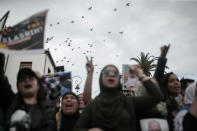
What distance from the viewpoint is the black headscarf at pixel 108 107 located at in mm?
2209

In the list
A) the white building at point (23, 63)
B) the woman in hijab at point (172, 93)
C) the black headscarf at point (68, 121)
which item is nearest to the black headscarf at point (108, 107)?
the black headscarf at point (68, 121)

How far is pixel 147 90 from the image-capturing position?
2.47 meters

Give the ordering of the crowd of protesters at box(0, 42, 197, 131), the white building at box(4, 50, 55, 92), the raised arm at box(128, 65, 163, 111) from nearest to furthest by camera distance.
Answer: the crowd of protesters at box(0, 42, 197, 131), the raised arm at box(128, 65, 163, 111), the white building at box(4, 50, 55, 92)

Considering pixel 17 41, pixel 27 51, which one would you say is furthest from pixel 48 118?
pixel 17 41

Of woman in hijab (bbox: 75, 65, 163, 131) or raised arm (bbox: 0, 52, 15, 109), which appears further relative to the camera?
raised arm (bbox: 0, 52, 15, 109)

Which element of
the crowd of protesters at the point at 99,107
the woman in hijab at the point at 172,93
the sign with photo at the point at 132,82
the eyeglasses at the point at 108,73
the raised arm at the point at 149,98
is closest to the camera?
the crowd of protesters at the point at 99,107

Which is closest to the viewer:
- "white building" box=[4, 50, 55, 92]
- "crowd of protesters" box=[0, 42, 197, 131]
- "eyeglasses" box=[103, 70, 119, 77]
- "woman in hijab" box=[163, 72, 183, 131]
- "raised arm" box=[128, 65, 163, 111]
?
"crowd of protesters" box=[0, 42, 197, 131]

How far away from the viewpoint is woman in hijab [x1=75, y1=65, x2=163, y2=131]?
7.23ft

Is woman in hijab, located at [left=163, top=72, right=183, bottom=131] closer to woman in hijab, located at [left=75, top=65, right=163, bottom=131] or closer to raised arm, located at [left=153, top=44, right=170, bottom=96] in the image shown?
raised arm, located at [left=153, top=44, right=170, bottom=96]

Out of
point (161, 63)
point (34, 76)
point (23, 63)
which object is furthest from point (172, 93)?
point (23, 63)

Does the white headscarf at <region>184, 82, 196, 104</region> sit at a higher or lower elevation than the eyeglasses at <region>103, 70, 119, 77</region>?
lower

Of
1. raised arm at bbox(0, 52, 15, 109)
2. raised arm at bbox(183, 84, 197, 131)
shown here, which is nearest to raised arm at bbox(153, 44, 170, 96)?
raised arm at bbox(183, 84, 197, 131)

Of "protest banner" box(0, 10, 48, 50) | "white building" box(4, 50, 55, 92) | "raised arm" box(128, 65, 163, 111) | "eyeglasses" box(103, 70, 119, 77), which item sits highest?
"white building" box(4, 50, 55, 92)

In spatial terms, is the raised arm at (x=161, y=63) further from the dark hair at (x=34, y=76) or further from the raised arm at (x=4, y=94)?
the raised arm at (x=4, y=94)
